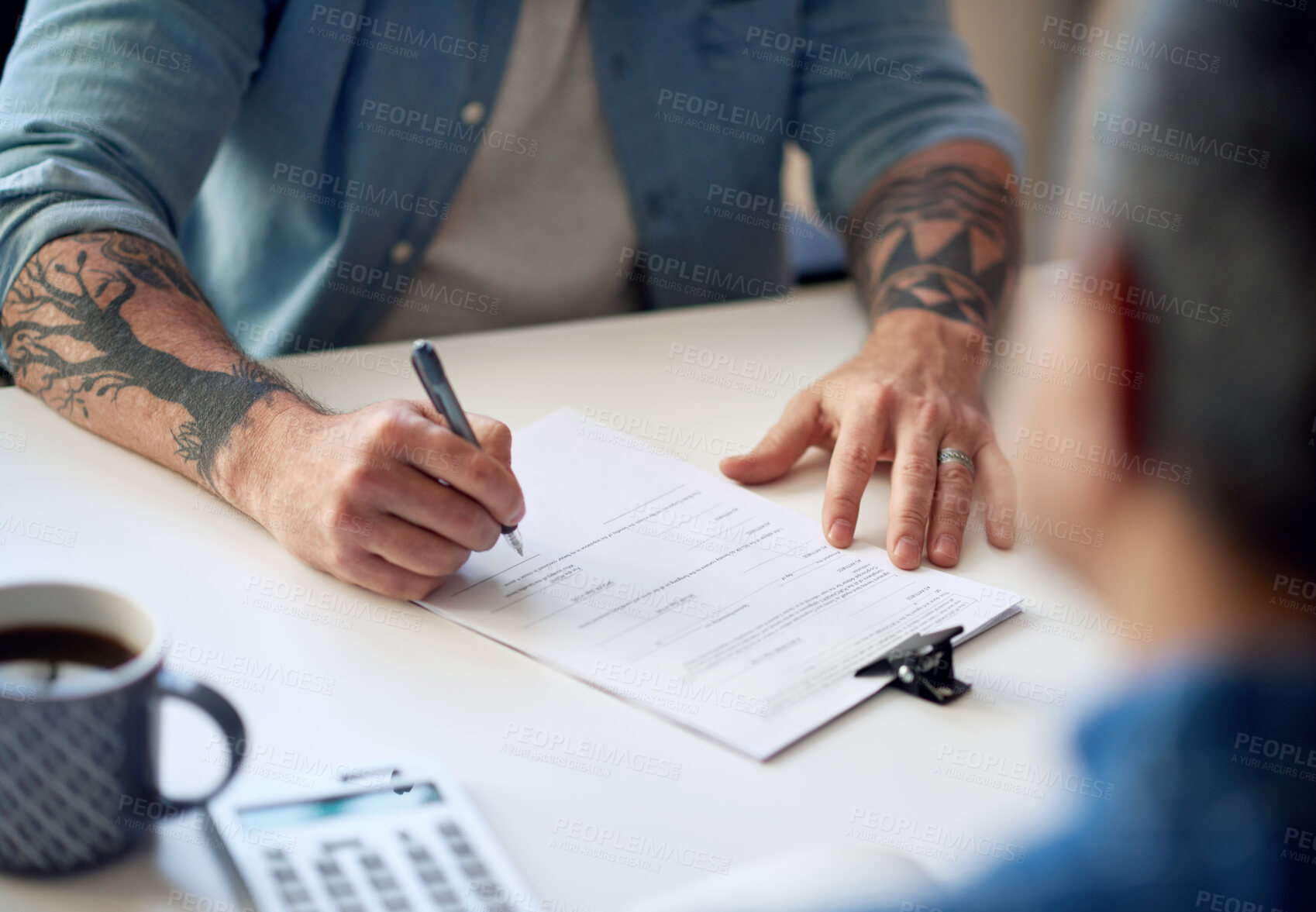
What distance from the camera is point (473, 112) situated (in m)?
1.29

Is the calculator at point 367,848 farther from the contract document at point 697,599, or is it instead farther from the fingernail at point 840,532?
the fingernail at point 840,532

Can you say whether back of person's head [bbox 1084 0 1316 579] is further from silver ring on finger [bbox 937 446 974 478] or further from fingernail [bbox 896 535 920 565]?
silver ring on finger [bbox 937 446 974 478]

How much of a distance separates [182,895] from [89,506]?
1.34ft

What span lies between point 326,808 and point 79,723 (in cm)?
13

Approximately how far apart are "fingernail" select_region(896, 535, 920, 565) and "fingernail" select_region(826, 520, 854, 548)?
0.13 ft

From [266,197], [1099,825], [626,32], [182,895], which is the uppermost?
[626,32]

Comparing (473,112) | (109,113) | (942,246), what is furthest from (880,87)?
(109,113)

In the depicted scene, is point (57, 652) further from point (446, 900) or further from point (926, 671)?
point (926, 671)

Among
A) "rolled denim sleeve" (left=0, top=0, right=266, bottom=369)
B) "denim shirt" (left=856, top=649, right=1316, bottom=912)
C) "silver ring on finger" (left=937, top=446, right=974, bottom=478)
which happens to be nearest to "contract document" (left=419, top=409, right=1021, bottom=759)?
"silver ring on finger" (left=937, top=446, right=974, bottom=478)

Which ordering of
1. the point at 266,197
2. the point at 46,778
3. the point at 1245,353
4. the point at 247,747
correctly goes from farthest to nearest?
the point at 266,197, the point at 247,747, the point at 46,778, the point at 1245,353

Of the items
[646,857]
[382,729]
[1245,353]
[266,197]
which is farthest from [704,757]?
[266,197]

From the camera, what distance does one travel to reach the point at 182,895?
20.9 inches

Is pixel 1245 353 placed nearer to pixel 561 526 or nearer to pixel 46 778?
pixel 46 778

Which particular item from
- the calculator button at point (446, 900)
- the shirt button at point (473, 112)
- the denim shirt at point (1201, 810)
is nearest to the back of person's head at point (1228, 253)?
the denim shirt at point (1201, 810)
